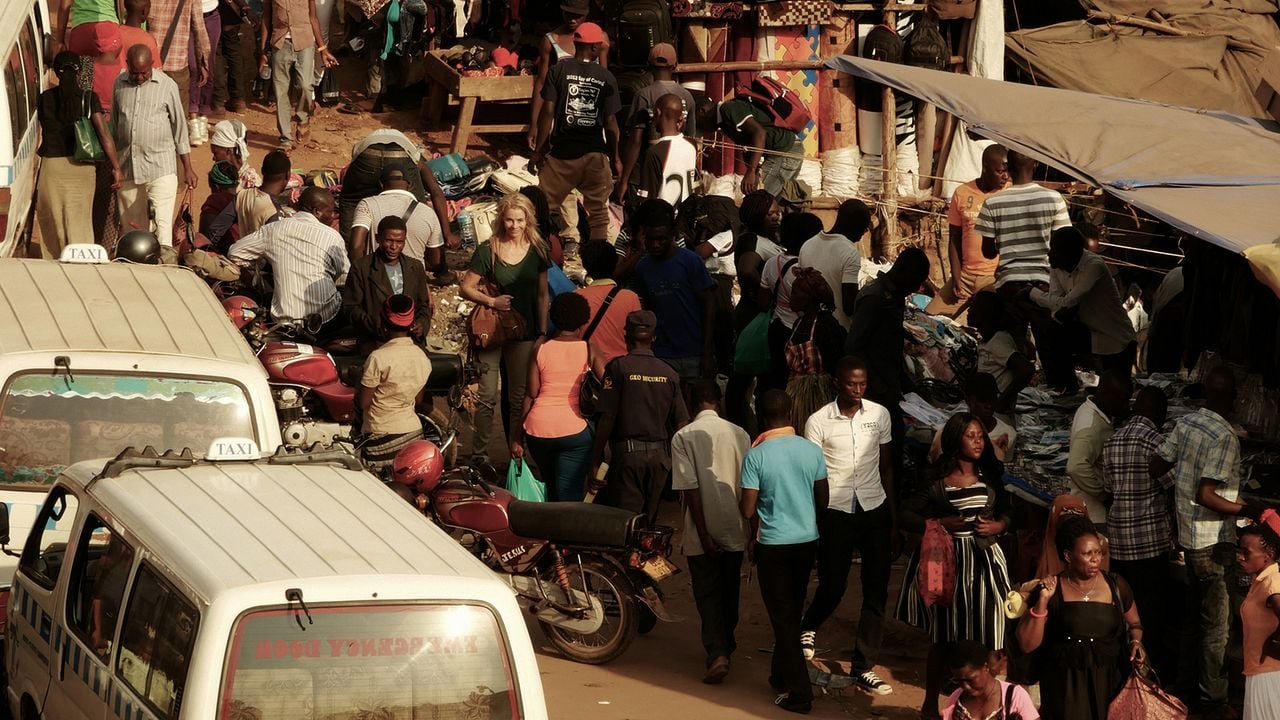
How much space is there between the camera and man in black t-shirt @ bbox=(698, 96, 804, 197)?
53.5 ft

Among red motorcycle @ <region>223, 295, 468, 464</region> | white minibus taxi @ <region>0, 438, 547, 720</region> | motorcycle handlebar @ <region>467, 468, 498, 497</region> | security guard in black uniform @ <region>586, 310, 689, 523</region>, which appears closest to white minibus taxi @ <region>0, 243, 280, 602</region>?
white minibus taxi @ <region>0, 438, 547, 720</region>

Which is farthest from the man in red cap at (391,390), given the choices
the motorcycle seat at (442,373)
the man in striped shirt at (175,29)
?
the man in striped shirt at (175,29)

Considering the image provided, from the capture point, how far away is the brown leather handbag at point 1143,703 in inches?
313

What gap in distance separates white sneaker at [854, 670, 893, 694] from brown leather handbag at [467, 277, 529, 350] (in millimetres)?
3557

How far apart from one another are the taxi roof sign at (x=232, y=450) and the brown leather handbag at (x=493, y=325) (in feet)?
15.3

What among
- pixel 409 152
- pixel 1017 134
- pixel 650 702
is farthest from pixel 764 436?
pixel 409 152

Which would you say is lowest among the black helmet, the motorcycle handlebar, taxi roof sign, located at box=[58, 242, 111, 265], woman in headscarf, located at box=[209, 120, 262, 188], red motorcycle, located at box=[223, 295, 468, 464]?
the motorcycle handlebar

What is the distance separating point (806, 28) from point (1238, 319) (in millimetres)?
8961

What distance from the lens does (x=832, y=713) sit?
9414 millimetres

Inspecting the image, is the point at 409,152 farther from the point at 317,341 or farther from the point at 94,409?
the point at 94,409

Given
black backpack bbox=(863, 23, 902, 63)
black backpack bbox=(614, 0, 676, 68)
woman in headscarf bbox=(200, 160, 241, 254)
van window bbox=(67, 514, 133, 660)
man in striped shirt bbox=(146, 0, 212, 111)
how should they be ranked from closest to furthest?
van window bbox=(67, 514, 133, 660), woman in headscarf bbox=(200, 160, 241, 254), black backpack bbox=(614, 0, 676, 68), man in striped shirt bbox=(146, 0, 212, 111), black backpack bbox=(863, 23, 902, 63)

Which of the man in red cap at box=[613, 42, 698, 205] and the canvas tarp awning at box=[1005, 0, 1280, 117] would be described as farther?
the canvas tarp awning at box=[1005, 0, 1280, 117]

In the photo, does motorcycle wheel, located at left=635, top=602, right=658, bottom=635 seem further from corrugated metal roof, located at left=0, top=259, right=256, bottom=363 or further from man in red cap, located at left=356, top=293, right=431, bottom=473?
corrugated metal roof, located at left=0, top=259, right=256, bottom=363

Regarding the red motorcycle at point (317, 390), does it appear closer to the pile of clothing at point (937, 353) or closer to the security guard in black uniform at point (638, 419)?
the security guard in black uniform at point (638, 419)
